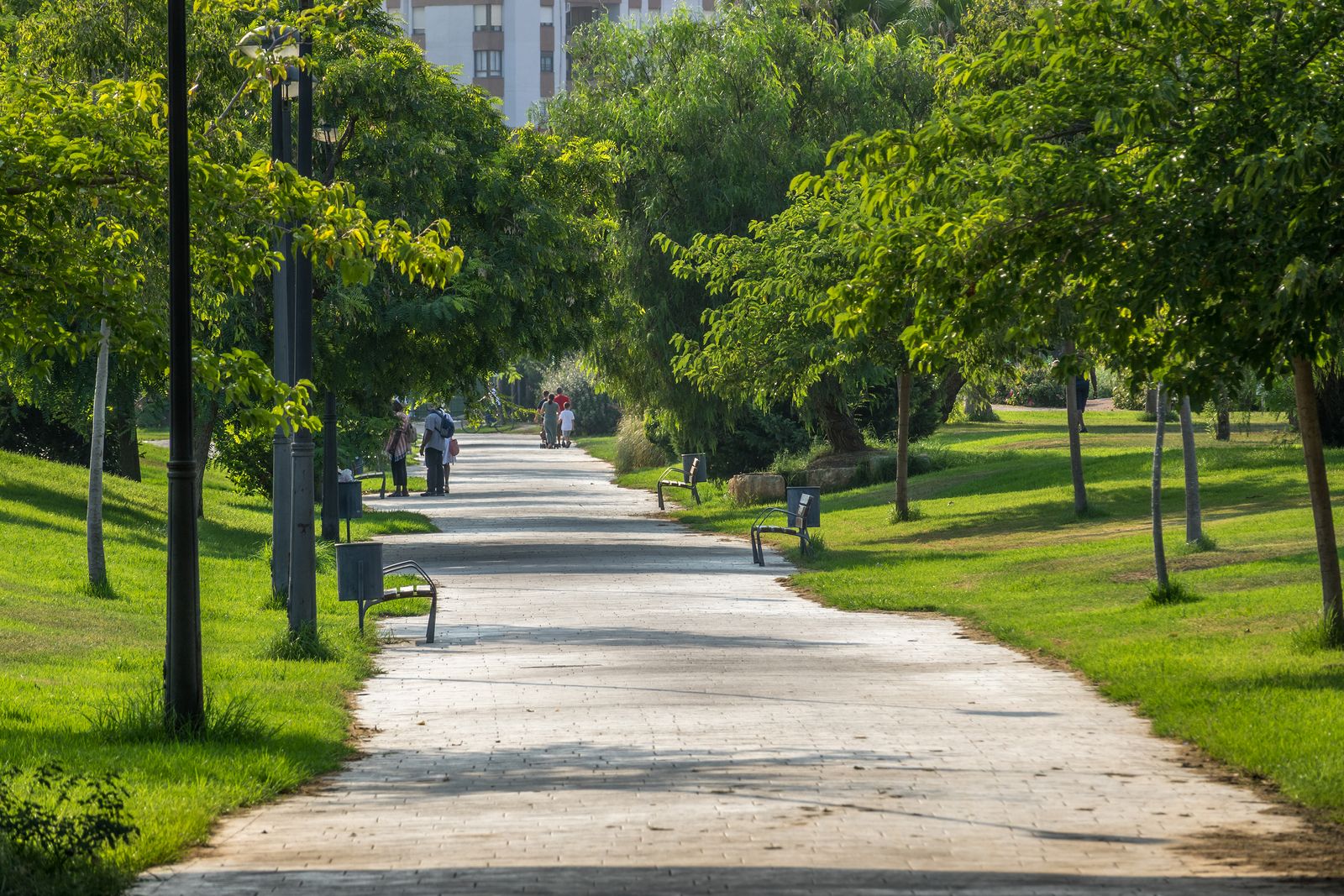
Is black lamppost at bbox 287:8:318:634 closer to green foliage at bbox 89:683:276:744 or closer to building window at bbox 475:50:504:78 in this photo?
green foliage at bbox 89:683:276:744

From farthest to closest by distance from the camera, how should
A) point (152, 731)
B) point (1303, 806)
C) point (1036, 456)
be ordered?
1. point (1036, 456)
2. point (152, 731)
3. point (1303, 806)

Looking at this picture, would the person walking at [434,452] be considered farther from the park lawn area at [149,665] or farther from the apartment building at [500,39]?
the apartment building at [500,39]

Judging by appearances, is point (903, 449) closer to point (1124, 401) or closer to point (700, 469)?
point (700, 469)

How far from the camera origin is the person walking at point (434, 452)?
41.3m

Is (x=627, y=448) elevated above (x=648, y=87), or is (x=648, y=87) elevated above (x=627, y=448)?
(x=648, y=87)

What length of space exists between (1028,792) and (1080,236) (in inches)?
166

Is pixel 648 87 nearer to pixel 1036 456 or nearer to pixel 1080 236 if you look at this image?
pixel 1036 456

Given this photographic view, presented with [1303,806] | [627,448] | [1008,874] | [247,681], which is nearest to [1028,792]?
[1303,806]

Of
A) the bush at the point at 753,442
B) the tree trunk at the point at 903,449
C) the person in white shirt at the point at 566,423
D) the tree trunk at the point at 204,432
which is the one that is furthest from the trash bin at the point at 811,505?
the person in white shirt at the point at 566,423

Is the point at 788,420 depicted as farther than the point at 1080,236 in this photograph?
Yes

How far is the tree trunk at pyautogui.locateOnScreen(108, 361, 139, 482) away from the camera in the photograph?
28156 mm

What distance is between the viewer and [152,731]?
10602 mm

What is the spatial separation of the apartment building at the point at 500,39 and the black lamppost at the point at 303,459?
87.3 m

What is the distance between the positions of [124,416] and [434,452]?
10431 millimetres
